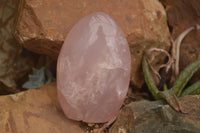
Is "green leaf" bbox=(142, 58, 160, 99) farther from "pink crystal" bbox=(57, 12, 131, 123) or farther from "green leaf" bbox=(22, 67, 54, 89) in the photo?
"green leaf" bbox=(22, 67, 54, 89)

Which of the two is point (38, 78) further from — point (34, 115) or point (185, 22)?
point (185, 22)

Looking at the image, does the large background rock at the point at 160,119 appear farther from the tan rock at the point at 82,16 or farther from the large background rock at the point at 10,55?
the large background rock at the point at 10,55

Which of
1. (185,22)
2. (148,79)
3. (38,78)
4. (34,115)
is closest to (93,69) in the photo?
(34,115)

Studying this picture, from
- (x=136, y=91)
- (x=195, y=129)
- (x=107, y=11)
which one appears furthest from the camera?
(x=136, y=91)

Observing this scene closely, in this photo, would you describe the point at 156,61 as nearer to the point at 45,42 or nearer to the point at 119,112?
the point at 119,112

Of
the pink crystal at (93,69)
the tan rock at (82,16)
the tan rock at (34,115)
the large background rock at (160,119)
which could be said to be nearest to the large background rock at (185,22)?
the tan rock at (82,16)

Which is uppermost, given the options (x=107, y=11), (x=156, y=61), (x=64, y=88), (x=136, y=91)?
(x=107, y=11)

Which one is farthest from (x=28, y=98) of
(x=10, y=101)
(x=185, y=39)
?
(x=185, y=39)
